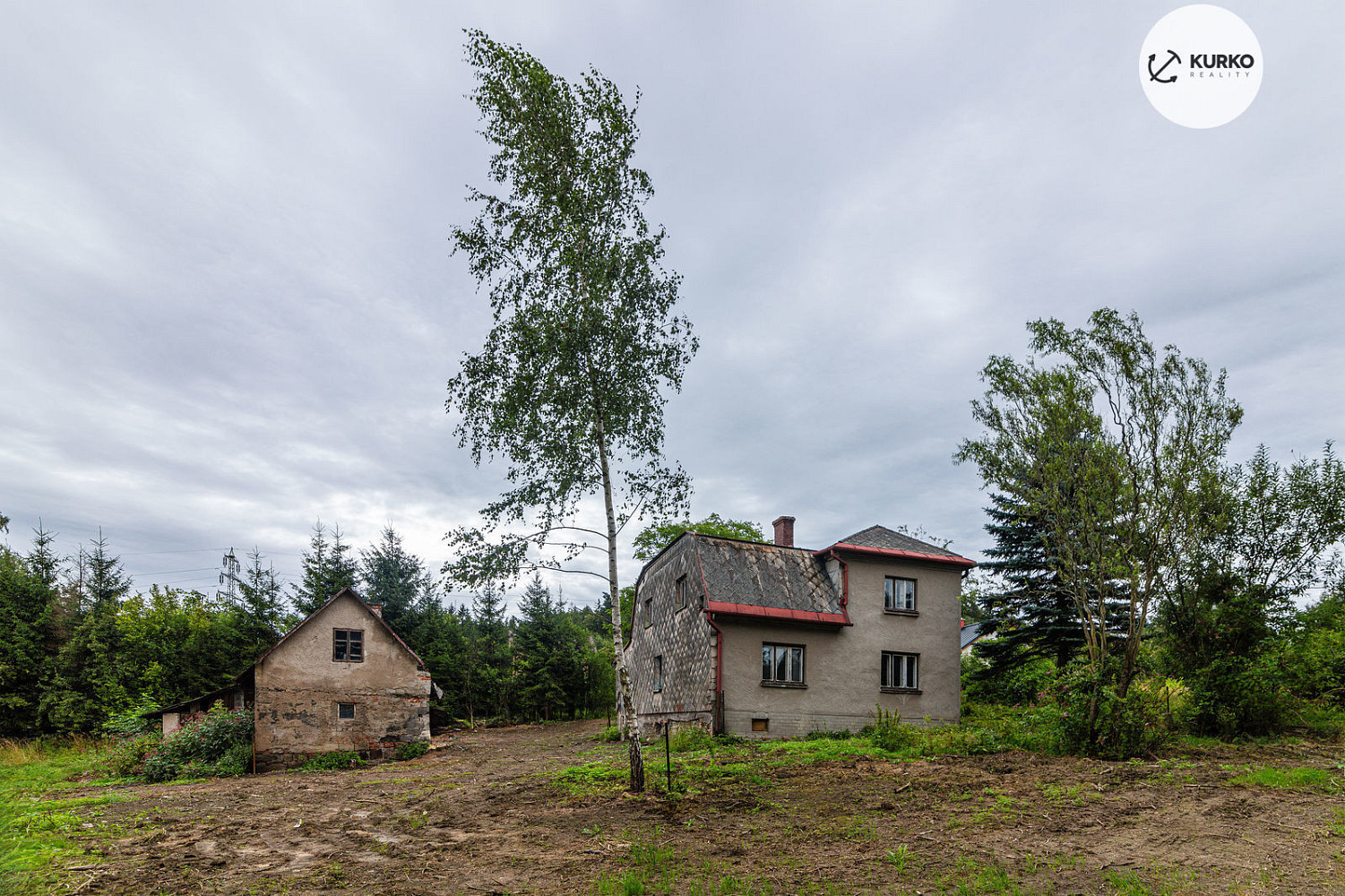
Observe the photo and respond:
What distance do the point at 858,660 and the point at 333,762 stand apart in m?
15.2


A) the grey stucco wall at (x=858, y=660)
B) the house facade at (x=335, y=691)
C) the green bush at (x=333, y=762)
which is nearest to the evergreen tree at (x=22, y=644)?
the house facade at (x=335, y=691)

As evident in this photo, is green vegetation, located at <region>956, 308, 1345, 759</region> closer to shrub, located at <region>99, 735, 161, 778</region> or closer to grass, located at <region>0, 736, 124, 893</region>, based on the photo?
grass, located at <region>0, 736, 124, 893</region>

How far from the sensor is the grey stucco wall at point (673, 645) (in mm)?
18828

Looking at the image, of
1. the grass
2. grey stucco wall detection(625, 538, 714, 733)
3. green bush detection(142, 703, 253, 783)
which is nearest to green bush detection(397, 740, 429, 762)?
green bush detection(142, 703, 253, 783)

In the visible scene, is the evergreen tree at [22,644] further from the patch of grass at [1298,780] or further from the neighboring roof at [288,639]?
the patch of grass at [1298,780]

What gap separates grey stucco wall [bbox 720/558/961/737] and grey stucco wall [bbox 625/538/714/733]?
862mm

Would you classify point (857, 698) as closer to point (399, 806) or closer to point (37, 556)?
point (399, 806)

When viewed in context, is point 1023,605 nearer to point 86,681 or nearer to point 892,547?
point 892,547

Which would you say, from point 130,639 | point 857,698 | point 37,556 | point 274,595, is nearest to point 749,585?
point 857,698

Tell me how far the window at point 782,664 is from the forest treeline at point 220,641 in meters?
19.3

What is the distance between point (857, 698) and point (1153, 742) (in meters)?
8.11

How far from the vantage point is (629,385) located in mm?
12445

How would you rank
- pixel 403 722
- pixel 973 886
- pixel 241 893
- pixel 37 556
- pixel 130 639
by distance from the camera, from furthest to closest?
pixel 37 556
pixel 130 639
pixel 403 722
pixel 241 893
pixel 973 886

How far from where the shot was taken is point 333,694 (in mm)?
20578
